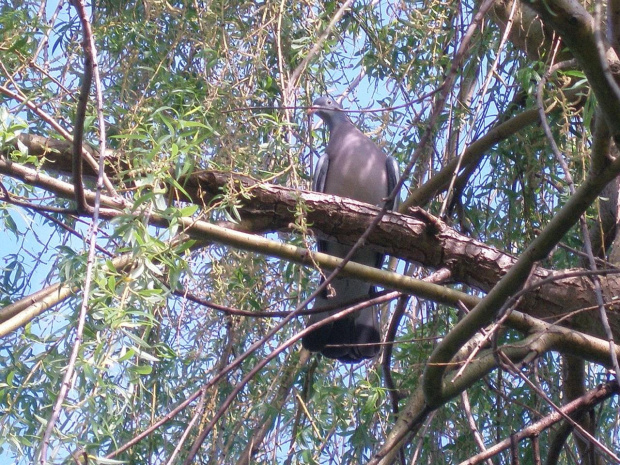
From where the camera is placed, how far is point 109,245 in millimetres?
2266

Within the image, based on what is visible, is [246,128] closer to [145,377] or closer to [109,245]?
[109,245]

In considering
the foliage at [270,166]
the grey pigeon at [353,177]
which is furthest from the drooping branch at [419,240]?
the grey pigeon at [353,177]

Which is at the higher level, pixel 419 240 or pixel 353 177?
pixel 353 177

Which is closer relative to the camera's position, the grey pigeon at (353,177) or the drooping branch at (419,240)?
the drooping branch at (419,240)

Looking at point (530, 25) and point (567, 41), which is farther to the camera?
point (530, 25)

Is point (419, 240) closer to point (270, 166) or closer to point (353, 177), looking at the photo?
point (270, 166)

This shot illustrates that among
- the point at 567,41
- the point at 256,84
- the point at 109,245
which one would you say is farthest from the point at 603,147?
the point at 109,245

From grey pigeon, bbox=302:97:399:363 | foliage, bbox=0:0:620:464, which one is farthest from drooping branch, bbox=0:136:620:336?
grey pigeon, bbox=302:97:399:363

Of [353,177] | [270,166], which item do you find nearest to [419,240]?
[270,166]

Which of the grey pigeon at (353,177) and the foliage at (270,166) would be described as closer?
the foliage at (270,166)

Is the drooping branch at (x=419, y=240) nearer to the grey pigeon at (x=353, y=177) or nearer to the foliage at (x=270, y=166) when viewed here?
the foliage at (x=270, y=166)

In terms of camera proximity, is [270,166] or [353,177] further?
[353,177]

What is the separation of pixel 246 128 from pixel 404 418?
0.84m

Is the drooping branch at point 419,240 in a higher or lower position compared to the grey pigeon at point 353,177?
lower
